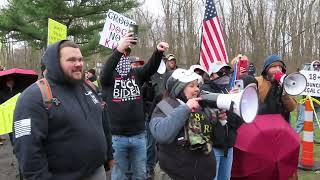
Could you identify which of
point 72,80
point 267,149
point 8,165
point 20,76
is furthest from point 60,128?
point 8,165

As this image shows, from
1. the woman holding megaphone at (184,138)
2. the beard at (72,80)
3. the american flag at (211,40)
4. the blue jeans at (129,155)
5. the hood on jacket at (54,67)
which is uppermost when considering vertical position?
the american flag at (211,40)

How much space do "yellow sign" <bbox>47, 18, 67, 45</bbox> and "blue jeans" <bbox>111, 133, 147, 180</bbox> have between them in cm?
189

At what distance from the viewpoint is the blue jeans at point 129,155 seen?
18.0 feet

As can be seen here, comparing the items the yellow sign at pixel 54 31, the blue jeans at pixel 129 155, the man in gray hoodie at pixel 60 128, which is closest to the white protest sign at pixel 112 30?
the yellow sign at pixel 54 31

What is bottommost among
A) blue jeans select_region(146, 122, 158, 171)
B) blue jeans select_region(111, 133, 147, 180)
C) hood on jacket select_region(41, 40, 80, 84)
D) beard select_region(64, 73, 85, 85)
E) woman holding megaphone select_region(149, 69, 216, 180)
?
blue jeans select_region(146, 122, 158, 171)

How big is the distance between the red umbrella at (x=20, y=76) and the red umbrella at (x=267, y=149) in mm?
4570

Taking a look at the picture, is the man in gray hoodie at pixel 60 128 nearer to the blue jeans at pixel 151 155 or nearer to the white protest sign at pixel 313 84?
the blue jeans at pixel 151 155

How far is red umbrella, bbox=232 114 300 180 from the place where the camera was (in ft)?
16.4

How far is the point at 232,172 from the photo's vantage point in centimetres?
526

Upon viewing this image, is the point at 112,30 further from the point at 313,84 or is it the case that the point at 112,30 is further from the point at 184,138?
the point at 313,84

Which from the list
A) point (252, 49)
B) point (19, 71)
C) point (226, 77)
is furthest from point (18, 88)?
point (252, 49)

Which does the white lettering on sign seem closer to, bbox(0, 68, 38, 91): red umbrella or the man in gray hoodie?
the man in gray hoodie

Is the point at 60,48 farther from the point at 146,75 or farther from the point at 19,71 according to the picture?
the point at 19,71

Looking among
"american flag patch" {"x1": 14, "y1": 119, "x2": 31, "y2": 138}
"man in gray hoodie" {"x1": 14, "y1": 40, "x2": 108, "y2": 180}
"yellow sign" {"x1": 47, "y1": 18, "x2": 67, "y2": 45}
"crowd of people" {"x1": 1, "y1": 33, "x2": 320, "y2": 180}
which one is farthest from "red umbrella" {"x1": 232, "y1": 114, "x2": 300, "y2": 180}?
"yellow sign" {"x1": 47, "y1": 18, "x2": 67, "y2": 45}
